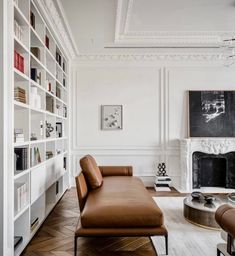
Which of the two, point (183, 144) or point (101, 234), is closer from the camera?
point (101, 234)

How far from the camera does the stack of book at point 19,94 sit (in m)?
2.28

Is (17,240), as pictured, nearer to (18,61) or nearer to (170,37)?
(18,61)

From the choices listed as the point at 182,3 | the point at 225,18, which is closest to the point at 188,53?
the point at 225,18

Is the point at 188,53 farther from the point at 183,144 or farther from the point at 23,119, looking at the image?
the point at 23,119

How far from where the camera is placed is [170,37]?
4430 millimetres

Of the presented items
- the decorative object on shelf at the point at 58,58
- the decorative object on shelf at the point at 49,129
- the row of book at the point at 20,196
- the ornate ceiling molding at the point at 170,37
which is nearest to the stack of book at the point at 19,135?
the row of book at the point at 20,196

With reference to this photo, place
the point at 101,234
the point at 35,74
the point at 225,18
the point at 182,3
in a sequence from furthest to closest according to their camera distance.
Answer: the point at 225,18 → the point at 182,3 → the point at 35,74 → the point at 101,234

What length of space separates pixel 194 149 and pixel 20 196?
3800mm

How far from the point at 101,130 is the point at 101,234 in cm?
325

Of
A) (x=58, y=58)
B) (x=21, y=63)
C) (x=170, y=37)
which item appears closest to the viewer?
(x=21, y=63)

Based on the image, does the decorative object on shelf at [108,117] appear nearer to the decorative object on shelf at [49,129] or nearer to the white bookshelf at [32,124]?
the white bookshelf at [32,124]

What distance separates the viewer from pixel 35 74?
2850mm

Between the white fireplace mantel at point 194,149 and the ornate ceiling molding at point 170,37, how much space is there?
1969 mm

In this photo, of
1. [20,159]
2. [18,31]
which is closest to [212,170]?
[20,159]
